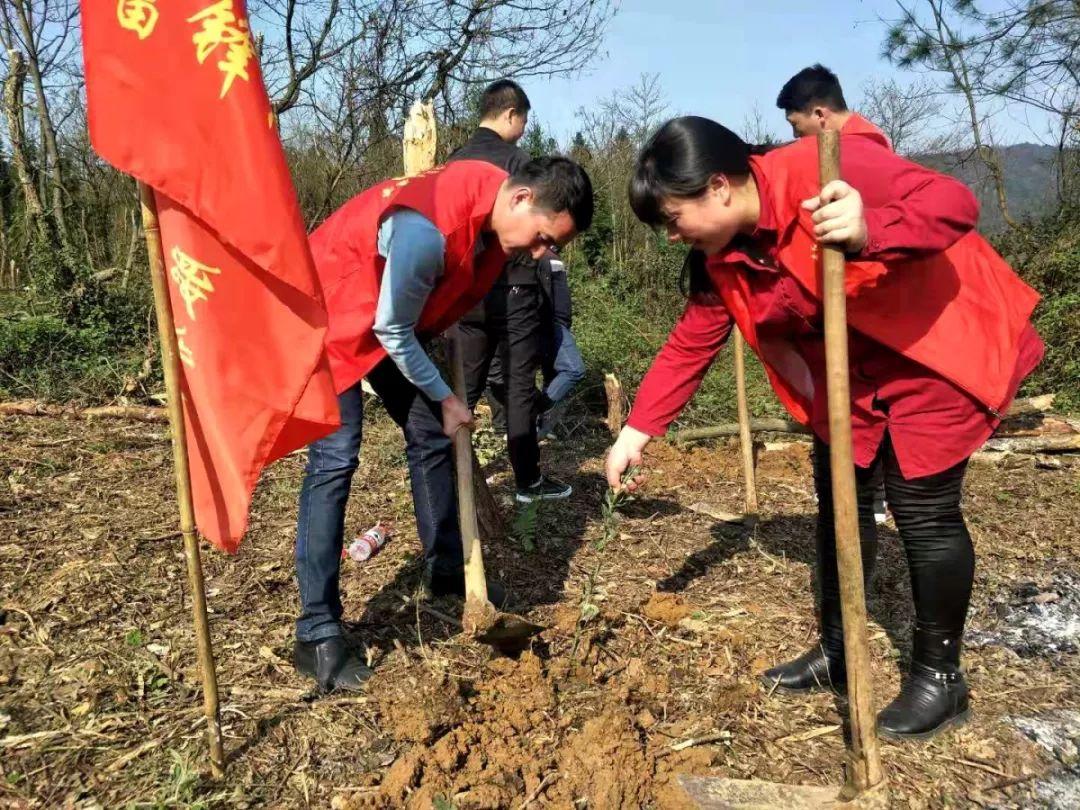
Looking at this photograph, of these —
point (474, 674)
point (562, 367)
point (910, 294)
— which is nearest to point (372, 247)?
point (474, 674)

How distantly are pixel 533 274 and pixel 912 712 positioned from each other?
10.3 feet

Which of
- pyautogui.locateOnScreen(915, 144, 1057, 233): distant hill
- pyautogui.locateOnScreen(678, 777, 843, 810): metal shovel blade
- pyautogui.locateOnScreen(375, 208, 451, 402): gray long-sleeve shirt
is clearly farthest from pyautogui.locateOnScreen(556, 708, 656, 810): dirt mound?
pyautogui.locateOnScreen(915, 144, 1057, 233): distant hill

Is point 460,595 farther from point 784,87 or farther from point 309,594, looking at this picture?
point 784,87

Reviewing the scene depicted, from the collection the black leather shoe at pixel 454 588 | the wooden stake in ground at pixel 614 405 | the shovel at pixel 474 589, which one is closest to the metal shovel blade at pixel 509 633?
the shovel at pixel 474 589

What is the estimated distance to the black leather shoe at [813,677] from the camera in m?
2.64

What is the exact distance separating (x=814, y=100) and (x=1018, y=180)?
10024mm

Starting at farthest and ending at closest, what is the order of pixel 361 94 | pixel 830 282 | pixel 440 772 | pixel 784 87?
1. pixel 361 94
2. pixel 784 87
3. pixel 440 772
4. pixel 830 282

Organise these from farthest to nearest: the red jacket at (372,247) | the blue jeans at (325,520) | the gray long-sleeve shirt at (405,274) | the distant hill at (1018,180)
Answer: the distant hill at (1018,180) < the blue jeans at (325,520) < the red jacket at (372,247) < the gray long-sleeve shirt at (405,274)

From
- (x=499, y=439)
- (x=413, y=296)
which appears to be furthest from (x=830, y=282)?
(x=499, y=439)

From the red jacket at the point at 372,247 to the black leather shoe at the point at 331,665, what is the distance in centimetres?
86

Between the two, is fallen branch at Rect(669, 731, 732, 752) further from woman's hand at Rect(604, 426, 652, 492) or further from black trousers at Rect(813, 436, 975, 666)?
woman's hand at Rect(604, 426, 652, 492)

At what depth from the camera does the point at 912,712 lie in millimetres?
2291

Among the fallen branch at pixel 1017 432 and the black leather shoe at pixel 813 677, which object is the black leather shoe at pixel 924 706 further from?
the fallen branch at pixel 1017 432

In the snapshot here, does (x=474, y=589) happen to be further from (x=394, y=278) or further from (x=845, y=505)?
(x=845, y=505)
